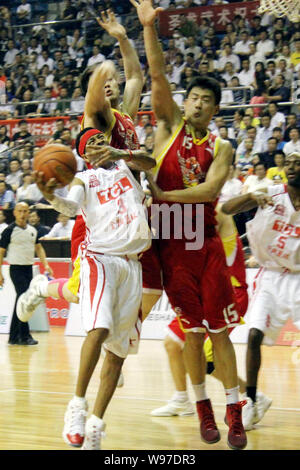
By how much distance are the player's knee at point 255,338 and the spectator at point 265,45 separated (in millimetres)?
11567

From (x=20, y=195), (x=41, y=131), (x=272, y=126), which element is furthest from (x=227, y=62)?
(x=20, y=195)

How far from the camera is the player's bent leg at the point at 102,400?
14.7 ft

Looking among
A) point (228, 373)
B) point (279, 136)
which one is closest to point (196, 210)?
point (228, 373)

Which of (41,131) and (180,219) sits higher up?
(180,219)

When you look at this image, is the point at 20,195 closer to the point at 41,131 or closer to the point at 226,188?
the point at 41,131

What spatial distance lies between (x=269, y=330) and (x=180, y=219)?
125 centimetres

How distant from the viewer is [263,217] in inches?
231

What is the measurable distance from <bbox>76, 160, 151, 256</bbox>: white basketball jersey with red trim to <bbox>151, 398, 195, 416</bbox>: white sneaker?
1.79m

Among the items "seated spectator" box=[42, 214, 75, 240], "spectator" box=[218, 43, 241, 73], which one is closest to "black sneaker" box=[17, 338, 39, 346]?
"seated spectator" box=[42, 214, 75, 240]

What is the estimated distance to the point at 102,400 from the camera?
4.61m

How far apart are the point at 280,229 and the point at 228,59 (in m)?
11.7

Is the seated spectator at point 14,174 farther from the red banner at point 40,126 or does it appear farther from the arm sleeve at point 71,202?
the arm sleeve at point 71,202

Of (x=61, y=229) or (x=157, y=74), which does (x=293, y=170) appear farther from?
(x=61, y=229)
